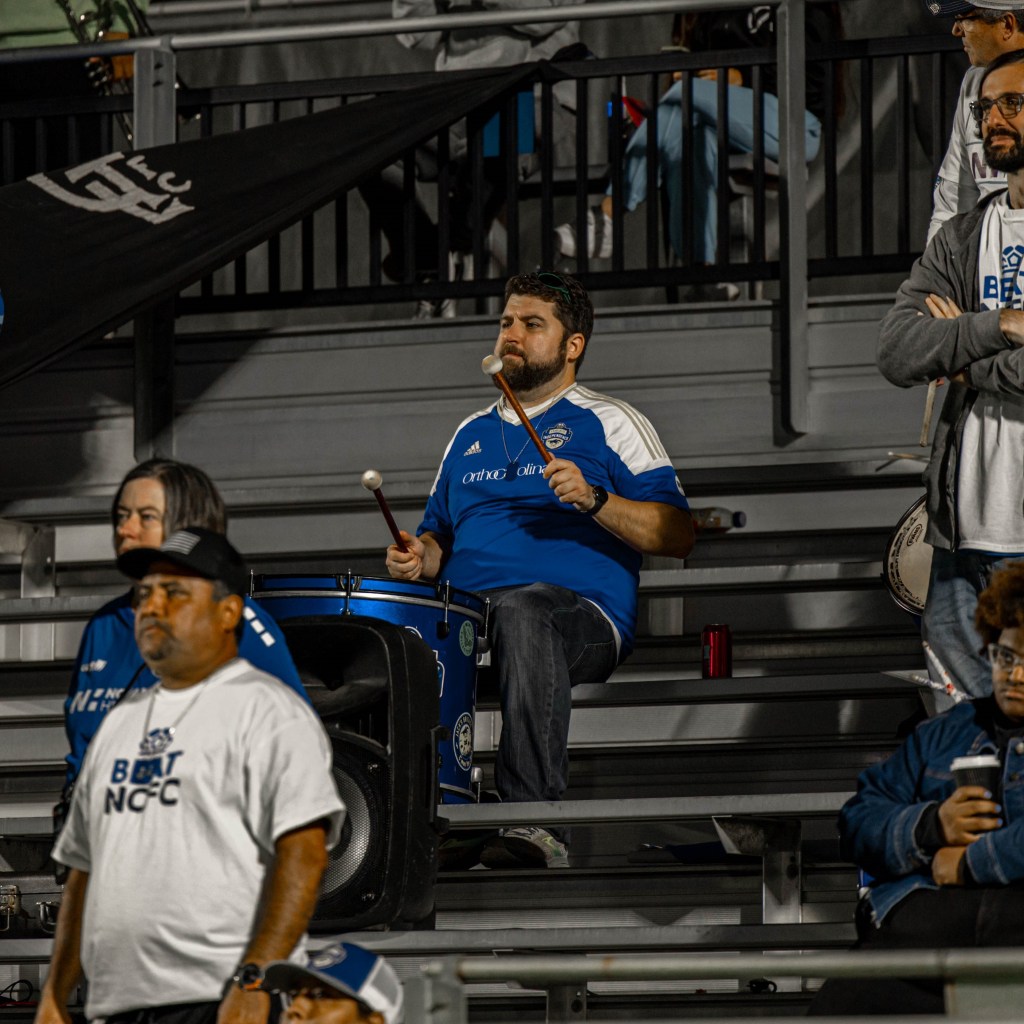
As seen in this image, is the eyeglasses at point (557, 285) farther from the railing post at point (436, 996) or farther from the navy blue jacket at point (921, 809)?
the railing post at point (436, 996)

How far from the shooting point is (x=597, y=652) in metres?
4.46

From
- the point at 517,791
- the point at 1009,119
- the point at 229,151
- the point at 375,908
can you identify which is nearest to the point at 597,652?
the point at 517,791

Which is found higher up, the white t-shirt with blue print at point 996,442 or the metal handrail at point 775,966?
the white t-shirt with blue print at point 996,442

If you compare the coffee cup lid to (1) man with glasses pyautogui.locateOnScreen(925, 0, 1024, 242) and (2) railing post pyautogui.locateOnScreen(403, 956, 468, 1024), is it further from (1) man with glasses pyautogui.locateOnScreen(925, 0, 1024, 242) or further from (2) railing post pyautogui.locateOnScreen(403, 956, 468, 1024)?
(1) man with glasses pyautogui.locateOnScreen(925, 0, 1024, 242)

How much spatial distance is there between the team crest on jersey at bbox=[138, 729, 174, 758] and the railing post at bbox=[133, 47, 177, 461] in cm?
321

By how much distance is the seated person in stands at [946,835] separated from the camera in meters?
3.06

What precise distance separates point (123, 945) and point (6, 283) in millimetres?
2948

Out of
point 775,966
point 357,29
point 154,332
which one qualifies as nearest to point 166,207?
point 154,332

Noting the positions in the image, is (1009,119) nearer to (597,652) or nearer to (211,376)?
(597,652)

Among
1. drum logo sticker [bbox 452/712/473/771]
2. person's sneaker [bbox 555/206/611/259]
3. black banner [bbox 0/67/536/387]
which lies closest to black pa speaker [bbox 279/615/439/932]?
drum logo sticker [bbox 452/712/473/771]

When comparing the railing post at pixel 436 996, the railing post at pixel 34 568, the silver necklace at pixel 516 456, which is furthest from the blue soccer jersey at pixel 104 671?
the railing post at pixel 34 568

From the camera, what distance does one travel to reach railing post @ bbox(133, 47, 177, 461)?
6.02 m

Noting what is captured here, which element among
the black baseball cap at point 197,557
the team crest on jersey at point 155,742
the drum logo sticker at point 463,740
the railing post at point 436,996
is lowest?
the railing post at point 436,996

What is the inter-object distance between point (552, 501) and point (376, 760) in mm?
1142
